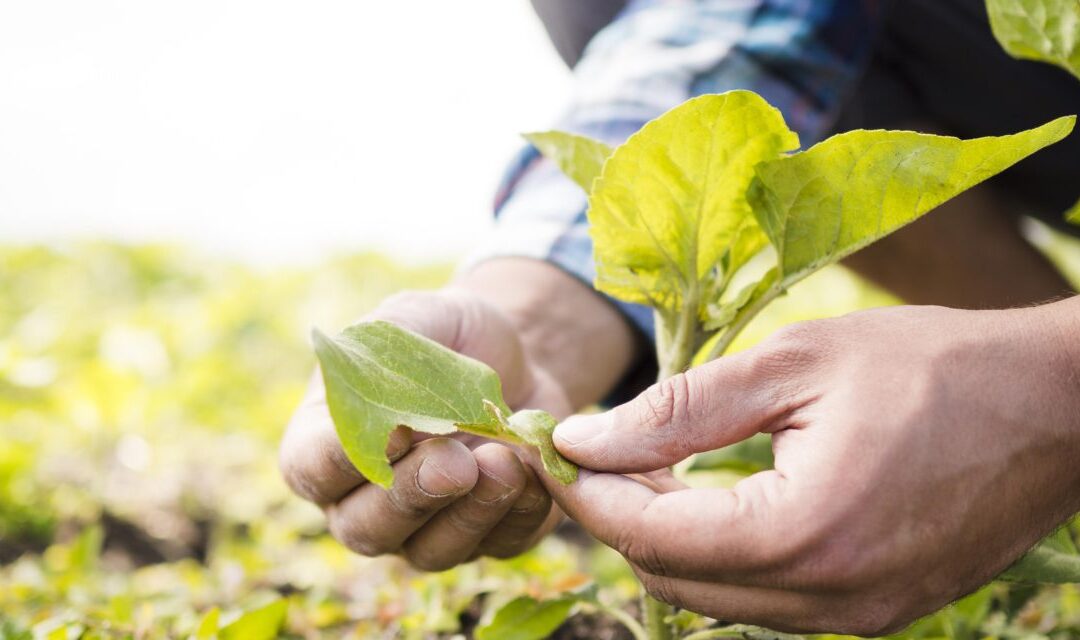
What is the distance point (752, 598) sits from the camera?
2.70 ft

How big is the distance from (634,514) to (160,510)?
1.76m

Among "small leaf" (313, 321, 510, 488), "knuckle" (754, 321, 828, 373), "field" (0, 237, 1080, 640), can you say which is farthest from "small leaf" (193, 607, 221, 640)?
"knuckle" (754, 321, 828, 373)

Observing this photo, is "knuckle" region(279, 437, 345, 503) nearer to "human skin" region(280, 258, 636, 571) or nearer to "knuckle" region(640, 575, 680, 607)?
"human skin" region(280, 258, 636, 571)

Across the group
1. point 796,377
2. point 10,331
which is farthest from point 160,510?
point 796,377

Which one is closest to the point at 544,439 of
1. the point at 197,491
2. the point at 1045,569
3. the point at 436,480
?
the point at 436,480

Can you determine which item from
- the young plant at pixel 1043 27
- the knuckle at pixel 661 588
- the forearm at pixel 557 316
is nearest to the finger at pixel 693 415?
the knuckle at pixel 661 588

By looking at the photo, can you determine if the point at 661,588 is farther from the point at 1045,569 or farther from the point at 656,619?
the point at 1045,569

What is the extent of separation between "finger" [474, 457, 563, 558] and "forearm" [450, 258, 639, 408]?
371 mm

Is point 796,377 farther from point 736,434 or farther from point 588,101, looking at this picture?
point 588,101

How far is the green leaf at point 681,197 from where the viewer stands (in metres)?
0.84

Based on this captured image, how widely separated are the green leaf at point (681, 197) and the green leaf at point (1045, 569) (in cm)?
47

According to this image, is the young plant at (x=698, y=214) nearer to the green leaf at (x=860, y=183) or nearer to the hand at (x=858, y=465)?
the green leaf at (x=860, y=183)

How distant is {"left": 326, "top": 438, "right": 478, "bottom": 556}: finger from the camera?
0.93m

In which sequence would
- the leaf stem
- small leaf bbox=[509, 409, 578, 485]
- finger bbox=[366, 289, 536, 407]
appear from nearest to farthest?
small leaf bbox=[509, 409, 578, 485]
the leaf stem
finger bbox=[366, 289, 536, 407]
